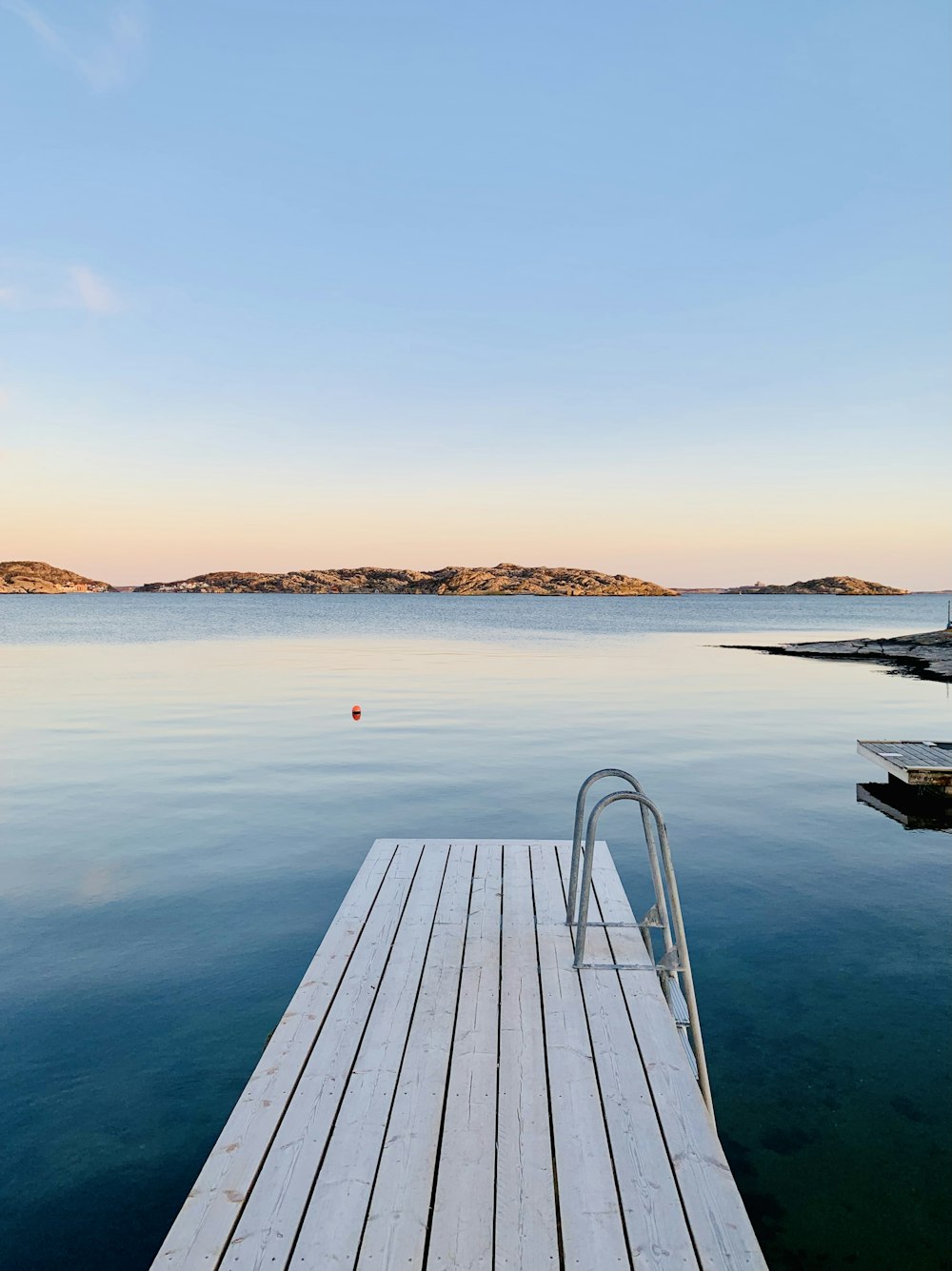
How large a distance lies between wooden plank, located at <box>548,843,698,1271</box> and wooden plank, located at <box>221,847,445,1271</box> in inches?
53.6

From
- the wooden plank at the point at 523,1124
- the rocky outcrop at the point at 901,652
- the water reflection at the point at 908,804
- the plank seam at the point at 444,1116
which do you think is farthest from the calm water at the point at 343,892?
the rocky outcrop at the point at 901,652

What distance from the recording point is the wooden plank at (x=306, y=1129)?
328cm

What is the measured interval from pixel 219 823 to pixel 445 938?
839cm

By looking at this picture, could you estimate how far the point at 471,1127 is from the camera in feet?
13.2

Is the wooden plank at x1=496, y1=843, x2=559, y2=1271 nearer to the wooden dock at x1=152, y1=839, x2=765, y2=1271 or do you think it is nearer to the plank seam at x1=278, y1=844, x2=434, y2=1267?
the wooden dock at x1=152, y1=839, x2=765, y2=1271

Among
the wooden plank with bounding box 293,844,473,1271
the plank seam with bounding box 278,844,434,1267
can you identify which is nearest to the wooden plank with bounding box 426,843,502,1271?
the wooden plank with bounding box 293,844,473,1271

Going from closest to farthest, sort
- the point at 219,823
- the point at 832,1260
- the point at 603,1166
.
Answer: the point at 603,1166
the point at 832,1260
the point at 219,823

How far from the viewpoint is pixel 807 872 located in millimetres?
11359

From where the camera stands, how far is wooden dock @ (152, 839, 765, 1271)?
3287 mm

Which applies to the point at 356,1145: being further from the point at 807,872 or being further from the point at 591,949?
the point at 807,872

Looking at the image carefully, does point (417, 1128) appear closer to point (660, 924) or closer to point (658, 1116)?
point (658, 1116)

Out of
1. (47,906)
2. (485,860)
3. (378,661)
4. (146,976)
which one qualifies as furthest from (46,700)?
(485,860)

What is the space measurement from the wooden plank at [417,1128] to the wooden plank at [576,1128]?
577 millimetres

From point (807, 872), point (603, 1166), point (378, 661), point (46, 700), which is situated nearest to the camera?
point (603, 1166)
